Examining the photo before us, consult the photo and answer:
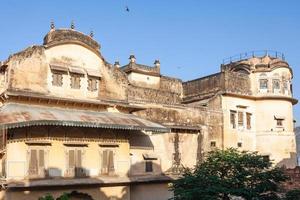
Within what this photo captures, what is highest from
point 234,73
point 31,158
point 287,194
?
point 234,73

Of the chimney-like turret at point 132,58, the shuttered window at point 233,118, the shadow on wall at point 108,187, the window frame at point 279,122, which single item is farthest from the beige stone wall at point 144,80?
the shadow on wall at point 108,187

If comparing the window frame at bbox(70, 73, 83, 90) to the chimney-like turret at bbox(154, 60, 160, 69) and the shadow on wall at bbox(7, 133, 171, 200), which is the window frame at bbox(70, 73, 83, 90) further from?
the chimney-like turret at bbox(154, 60, 160, 69)

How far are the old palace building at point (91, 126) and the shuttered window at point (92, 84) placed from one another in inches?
2.2

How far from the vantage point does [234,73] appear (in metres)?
31.0

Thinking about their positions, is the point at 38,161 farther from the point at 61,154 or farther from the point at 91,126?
the point at 91,126

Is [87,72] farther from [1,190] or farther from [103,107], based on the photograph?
[1,190]

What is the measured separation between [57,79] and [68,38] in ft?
7.18

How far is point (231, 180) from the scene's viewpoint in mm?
17125

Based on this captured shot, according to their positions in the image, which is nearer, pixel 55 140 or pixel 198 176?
pixel 198 176

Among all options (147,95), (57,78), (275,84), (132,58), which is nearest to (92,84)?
(57,78)

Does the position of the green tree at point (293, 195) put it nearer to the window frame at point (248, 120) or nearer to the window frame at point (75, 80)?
the window frame at point (75, 80)

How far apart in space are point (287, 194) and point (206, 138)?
951 centimetres

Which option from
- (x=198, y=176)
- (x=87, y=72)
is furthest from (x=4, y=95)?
(x=198, y=176)

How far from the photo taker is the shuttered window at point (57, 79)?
20.7 metres
